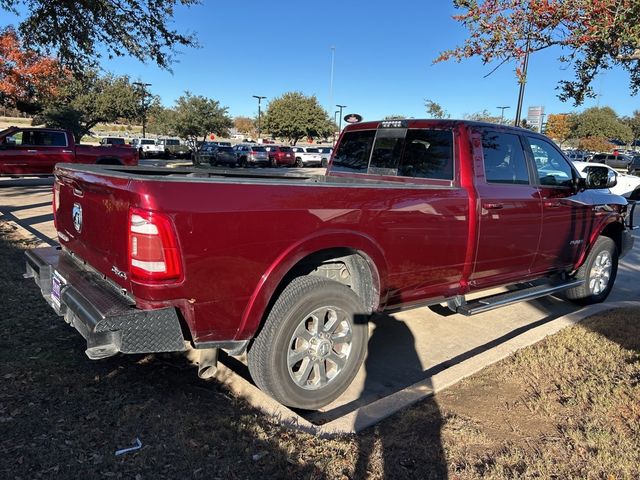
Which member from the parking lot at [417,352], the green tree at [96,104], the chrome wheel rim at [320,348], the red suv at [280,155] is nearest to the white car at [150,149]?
the green tree at [96,104]

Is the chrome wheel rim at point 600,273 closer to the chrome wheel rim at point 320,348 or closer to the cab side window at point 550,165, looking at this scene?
the cab side window at point 550,165

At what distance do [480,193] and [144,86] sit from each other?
132 feet

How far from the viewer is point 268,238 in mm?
2877

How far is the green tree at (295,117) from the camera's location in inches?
2282

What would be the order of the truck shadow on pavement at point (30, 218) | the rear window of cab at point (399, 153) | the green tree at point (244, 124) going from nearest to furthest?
the rear window of cab at point (399, 153) → the truck shadow on pavement at point (30, 218) → the green tree at point (244, 124)

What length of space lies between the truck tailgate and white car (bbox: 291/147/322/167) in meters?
36.9

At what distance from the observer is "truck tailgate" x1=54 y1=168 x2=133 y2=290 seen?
272 centimetres

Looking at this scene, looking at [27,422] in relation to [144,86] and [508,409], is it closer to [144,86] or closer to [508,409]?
[508,409]

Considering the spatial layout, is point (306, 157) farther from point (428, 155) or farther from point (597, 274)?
point (428, 155)

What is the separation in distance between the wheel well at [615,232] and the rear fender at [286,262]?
13.1ft

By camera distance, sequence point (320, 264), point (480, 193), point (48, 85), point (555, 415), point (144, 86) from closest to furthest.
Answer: point (555, 415) → point (320, 264) → point (480, 193) → point (48, 85) → point (144, 86)

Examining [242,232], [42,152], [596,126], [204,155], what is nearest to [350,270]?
[242,232]

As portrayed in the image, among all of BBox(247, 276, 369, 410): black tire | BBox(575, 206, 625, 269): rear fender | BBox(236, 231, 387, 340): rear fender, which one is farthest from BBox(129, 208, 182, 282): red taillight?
BBox(575, 206, 625, 269): rear fender

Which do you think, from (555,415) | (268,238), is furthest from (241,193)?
(555,415)
